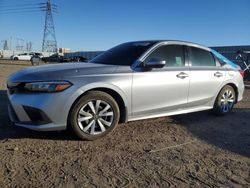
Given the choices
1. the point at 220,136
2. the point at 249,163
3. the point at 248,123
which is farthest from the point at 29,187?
the point at 248,123

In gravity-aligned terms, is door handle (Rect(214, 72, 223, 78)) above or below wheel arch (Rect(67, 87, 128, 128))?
above

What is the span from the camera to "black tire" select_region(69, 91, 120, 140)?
446 centimetres

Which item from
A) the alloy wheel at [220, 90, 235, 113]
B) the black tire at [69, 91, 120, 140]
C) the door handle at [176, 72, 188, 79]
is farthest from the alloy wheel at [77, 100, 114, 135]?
the alloy wheel at [220, 90, 235, 113]

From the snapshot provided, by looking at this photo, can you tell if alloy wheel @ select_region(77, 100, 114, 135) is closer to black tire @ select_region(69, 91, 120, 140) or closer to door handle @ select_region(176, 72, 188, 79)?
black tire @ select_region(69, 91, 120, 140)

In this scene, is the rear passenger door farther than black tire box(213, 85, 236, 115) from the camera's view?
No

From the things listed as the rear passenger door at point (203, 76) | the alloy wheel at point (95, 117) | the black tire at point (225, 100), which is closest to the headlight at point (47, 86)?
the alloy wheel at point (95, 117)

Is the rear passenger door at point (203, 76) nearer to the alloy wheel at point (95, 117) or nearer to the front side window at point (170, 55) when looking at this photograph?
the front side window at point (170, 55)

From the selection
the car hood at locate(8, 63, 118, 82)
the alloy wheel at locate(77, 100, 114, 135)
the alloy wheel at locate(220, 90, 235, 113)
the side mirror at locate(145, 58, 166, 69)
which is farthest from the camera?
the alloy wheel at locate(220, 90, 235, 113)

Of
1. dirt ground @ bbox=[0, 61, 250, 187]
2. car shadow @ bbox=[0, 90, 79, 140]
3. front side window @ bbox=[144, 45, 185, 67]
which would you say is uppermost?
front side window @ bbox=[144, 45, 185, 67]

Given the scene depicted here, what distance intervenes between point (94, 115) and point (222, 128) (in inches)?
96.9

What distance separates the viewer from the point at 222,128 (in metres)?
5.73

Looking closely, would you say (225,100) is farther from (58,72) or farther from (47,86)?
(47,86)

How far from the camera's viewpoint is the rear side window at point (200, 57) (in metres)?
6.00

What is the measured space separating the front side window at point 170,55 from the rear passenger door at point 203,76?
0.73 feet
